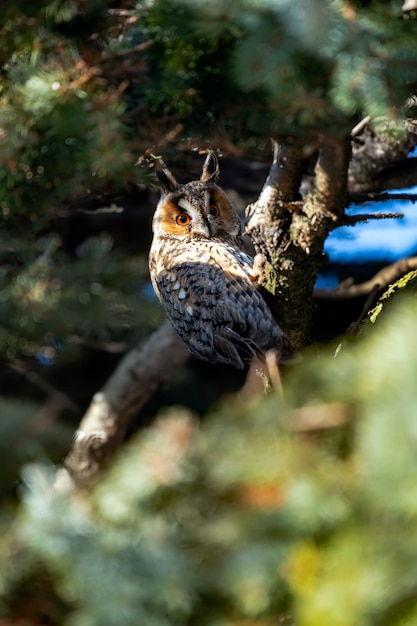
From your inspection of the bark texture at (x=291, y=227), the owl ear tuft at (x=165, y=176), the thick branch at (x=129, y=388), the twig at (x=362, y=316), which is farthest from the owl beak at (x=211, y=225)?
the thick branch at (x=129, y=388)

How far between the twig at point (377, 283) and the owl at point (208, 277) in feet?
1.54

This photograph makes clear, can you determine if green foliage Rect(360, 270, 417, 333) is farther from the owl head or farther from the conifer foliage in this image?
the conifer foliage

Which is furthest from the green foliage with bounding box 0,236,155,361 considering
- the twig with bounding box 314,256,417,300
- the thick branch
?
the thick branch

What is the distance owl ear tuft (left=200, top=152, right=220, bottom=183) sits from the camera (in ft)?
5.65

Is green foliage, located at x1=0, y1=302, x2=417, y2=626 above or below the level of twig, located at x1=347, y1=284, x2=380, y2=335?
above

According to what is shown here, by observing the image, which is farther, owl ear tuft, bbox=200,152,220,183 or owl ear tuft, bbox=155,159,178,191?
owl ear tuft, bbox=200,152,220,183

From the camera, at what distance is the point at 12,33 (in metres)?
0.96

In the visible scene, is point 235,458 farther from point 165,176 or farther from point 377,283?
point 377,283

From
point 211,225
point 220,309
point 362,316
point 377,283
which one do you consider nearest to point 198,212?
point 211,225

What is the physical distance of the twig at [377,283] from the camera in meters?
2.21

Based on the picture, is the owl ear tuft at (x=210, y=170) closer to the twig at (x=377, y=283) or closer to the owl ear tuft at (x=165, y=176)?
the owl ear tuft at (x=165, y=176)

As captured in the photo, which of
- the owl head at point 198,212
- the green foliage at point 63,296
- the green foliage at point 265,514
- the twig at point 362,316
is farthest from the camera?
the owl head at point 198,212

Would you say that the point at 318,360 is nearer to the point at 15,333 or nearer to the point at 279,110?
the point at 279,110

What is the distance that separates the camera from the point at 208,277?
169cm
